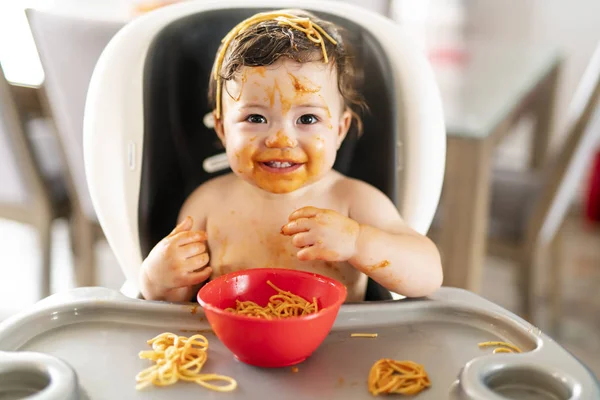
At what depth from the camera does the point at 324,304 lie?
2.04ft

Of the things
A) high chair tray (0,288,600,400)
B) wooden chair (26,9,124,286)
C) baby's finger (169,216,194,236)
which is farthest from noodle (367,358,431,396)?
wooden chair (26,9,124,286)

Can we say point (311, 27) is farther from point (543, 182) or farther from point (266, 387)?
point (543, 182)

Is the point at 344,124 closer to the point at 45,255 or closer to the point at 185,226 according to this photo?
the point at 185,226

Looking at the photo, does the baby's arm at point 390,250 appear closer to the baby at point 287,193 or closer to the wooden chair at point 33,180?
the baby at point 287,193

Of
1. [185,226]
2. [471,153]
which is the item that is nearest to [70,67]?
[185,226]

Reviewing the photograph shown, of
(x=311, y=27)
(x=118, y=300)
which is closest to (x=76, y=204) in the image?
(x=118, y=300)

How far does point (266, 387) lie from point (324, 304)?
0.09 metres

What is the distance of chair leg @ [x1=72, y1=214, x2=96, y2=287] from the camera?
1376mm

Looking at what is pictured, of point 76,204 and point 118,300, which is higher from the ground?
point 118,300

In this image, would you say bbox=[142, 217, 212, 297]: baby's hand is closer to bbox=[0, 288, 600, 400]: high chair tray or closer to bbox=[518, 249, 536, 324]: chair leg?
bbox=[0, 288, 600, 400]: high chair tray

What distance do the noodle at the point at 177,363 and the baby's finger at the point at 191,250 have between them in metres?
0.07

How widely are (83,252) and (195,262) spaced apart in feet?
2.79

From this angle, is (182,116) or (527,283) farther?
(527,283)

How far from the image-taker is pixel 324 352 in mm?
629
